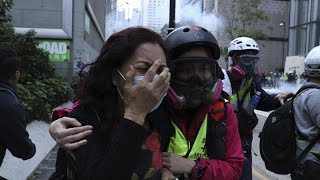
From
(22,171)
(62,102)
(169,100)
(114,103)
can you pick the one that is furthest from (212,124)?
(62,102)

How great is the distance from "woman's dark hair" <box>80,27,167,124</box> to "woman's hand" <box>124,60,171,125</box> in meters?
0.18

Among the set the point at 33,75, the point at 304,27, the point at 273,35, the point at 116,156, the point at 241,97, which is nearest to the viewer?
the point at 116,156

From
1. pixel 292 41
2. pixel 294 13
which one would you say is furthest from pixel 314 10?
pixel 292 41

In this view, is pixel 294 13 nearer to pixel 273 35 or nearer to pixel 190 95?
pixel 273 35

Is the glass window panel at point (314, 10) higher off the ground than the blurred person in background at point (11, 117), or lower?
higher

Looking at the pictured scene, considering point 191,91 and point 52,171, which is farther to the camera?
point 52,171

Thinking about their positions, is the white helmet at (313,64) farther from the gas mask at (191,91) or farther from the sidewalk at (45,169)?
the sidewalk at (45,169)

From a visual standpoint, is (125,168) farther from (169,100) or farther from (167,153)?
(169,100)

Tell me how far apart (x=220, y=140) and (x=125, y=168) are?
633 mm

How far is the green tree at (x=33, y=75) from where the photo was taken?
8.78 meters

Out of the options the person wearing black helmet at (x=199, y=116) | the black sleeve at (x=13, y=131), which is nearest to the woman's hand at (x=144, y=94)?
the person wearing black helmet at (x=199, y=116)

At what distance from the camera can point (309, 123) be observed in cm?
292

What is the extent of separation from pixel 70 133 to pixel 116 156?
0.26 meters

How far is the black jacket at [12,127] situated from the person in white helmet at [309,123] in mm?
2083
